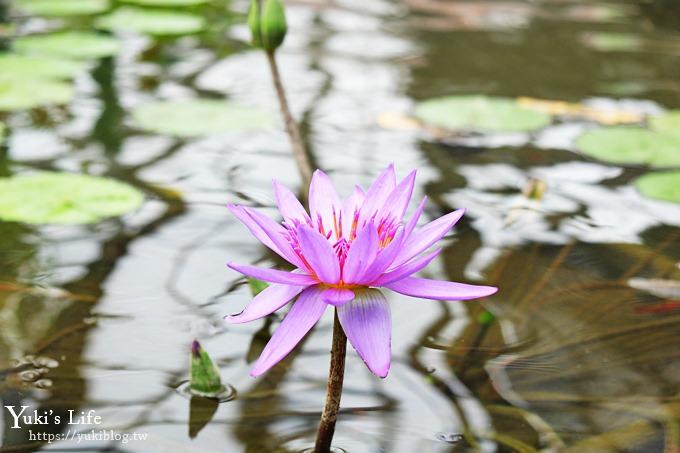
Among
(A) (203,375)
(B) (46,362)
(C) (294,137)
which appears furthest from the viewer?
(C) (294,137)

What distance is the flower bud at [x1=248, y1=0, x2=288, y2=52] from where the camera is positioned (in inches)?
82.7

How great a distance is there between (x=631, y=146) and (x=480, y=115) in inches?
21.5

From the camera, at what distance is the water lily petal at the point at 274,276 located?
104 cm

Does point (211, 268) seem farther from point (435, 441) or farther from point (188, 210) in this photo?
point (435, 441)

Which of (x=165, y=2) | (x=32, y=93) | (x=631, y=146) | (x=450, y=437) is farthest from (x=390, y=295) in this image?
(x=165, y=2)

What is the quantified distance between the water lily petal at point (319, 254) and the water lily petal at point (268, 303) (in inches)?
2.1

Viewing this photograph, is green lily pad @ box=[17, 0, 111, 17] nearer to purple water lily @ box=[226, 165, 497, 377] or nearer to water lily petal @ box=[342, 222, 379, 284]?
purple water lily @ box=[226, 165, 497, 377]

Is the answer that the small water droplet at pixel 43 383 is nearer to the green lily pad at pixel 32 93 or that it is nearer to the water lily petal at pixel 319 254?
the water lily petal at pixel 319 254

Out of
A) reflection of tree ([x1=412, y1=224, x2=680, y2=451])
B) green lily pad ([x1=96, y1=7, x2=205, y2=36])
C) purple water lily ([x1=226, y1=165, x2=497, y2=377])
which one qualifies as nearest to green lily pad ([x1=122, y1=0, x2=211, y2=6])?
green lily pad ([x1=96, y1=7, x2=205, y2=36])

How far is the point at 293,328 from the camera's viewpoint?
1.08 metres

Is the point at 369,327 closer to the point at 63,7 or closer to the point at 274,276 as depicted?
the point at 274,276

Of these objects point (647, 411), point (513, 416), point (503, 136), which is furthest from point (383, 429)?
point (503, 136)

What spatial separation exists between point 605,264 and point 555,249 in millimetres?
136

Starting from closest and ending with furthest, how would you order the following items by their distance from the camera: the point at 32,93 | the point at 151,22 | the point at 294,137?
the point at 294,137 < the point at 32,93 < the point at 151,22
